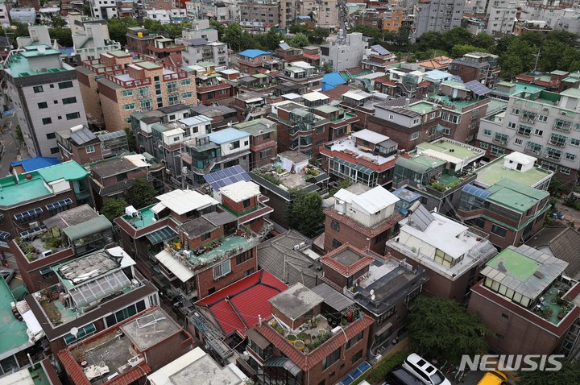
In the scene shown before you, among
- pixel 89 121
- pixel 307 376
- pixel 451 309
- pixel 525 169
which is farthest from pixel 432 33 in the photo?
pixel 307 376

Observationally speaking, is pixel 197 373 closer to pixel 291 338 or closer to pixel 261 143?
pixel 291 338

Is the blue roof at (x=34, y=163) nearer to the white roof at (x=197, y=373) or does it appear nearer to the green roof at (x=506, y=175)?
the white roof at (x=197, y=373)

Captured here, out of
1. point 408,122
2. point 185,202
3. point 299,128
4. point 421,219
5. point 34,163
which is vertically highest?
point 408,122

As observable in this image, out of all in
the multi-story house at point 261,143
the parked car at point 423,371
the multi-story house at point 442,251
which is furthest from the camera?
the multi-story house at point 261,143

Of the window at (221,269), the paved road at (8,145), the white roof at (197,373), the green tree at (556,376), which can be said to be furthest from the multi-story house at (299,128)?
the paved road at (8,145)

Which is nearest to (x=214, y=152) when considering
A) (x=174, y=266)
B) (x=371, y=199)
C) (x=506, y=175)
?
(x=174, y=266)

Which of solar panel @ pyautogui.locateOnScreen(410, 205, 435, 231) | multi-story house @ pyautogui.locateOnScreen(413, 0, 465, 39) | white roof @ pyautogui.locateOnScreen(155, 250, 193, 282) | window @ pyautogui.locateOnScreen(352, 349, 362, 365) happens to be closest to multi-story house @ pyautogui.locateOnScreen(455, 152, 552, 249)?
Answer: solar panel @ pyautogui.locateOnScreen(410, 205, 435, 231)
